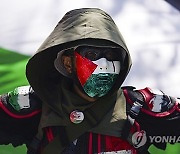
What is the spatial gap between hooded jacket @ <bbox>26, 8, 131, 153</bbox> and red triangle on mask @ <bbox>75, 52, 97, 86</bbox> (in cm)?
5

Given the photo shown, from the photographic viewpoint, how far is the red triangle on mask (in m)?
1.72

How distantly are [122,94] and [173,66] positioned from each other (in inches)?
36.8

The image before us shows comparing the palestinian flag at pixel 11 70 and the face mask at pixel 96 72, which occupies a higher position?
the face mask at pixel 96 72

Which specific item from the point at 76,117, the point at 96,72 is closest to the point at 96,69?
the point at 96,72

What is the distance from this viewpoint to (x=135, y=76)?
8.59ft

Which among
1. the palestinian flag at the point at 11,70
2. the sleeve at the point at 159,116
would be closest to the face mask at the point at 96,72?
the sleeve at the point at 159,116

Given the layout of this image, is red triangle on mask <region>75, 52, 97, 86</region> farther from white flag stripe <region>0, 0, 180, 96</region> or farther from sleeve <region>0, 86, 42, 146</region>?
white flag stripe <region>0, 0, 180, 96</region>

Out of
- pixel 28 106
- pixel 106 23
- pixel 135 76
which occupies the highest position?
pixel 106 23

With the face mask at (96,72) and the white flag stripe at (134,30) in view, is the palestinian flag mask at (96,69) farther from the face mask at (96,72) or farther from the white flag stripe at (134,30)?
the white flag stripe at (134,30)

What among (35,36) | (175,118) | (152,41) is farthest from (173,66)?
(175,118)

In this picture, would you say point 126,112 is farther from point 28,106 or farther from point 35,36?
point 35,36

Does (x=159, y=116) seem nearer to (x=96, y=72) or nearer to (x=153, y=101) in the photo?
(x=153, y=101)

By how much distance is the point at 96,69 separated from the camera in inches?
67.7

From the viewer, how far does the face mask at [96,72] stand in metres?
1.72
